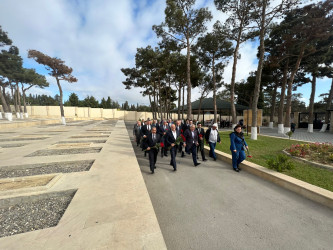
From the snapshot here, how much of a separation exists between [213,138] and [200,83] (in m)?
19.6

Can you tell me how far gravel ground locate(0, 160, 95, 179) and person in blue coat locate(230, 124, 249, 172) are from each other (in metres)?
4.61

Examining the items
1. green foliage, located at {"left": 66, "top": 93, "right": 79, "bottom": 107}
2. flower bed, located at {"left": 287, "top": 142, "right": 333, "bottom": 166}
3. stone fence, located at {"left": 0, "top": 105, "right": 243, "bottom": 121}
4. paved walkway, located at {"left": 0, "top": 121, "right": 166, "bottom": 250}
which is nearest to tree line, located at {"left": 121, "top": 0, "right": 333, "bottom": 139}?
flower bed, located at {"left": 287, "top": 142, "right": 333, "bottom": 166}

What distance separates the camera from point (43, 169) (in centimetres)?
410

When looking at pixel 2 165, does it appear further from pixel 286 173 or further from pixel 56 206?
pixel 286 173

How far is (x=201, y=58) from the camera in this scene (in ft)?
57.2

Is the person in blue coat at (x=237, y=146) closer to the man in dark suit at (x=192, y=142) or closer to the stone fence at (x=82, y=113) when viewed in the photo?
the man in dark suit at (x=192, y=142)

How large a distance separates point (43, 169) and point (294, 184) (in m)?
6.76

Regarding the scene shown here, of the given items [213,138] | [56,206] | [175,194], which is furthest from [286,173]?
[56,206]

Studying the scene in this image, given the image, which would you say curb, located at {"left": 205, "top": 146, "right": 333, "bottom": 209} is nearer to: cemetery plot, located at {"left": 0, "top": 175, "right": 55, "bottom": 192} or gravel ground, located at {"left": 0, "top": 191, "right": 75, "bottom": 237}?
gravel ground, located at {"left": 0, "top": 191, "right": 75, "bottom": 237}

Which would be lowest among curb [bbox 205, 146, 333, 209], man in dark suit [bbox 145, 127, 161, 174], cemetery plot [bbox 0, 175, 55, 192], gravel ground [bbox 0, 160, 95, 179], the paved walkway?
curb [bbox 205, 146, 333, 209]

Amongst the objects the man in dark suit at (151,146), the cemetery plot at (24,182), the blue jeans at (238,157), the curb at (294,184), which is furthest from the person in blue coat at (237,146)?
the cemetery plot at (24,182)

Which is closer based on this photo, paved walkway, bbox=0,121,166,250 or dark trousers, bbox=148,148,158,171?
paved walkway, bbox=0,121,166,250

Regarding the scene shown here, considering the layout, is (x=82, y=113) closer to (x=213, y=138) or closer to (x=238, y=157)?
(x=213, y=138)

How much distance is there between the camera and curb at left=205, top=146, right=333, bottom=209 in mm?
2822
